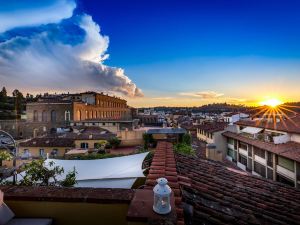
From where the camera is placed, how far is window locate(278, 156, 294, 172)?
1958cm

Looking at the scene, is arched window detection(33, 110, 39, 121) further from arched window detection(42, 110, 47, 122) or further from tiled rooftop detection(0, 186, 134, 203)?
tiled rooftop detection(0, 186, 134, 203)

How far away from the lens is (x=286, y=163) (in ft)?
66.9

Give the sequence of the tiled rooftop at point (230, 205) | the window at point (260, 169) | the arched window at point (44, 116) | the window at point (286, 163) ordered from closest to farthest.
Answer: the tiled rooftop at point (230, 205) → the window at point (286, 163) → the window at point (260, 169) → the arched window at point (44, 116)

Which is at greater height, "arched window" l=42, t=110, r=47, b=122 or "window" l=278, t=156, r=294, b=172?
"arched window" l=42, t=110, r=47, b=122

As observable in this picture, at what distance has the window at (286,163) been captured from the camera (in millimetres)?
19575

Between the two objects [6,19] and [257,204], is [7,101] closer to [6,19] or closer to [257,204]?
[6,19]

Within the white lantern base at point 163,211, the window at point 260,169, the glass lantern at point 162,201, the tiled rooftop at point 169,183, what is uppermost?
the glass lantern at point 162,201

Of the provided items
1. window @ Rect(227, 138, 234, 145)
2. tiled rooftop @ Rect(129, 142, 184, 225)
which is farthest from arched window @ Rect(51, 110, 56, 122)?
tiled rooftop @ Rect(129, 142, 184, 225)

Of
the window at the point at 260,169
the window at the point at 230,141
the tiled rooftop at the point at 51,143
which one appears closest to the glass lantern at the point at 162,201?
the window at the point at 260,169

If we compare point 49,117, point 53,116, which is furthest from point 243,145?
point 49,117

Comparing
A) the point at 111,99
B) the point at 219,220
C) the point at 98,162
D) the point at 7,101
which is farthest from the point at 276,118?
the point at 7,101

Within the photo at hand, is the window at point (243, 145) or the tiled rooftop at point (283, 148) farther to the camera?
the window at point (243, 145)

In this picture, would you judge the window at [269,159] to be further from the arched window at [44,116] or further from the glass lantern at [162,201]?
the arched window at [44,116]

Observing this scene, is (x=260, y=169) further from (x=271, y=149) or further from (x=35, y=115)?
(x=35, y=115)
